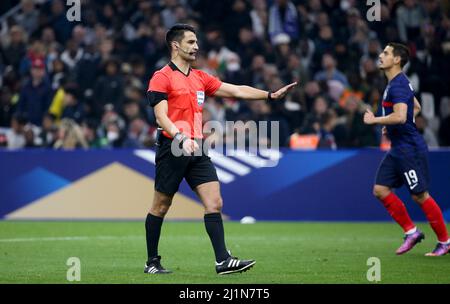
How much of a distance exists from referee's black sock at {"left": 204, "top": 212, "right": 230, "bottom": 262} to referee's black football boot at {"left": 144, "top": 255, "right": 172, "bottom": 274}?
606 millimetres

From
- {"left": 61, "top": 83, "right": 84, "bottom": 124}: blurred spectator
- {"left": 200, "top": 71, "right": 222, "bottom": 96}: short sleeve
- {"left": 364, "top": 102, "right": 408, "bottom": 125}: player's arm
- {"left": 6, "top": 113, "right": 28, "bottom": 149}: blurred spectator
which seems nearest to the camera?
{"left": 200, "top": 71, "right": 222, "bottom": 96}: short sleeve

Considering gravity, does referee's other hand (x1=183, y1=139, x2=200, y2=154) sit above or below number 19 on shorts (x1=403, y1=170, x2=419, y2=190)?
above

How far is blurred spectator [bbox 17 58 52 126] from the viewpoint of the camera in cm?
2158

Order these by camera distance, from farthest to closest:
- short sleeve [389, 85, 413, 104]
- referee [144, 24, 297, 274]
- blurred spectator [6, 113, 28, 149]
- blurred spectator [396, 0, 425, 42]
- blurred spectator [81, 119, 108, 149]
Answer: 1. blurred spectator [396, 0, 425, 42]
2. blurred spectator [6, 113, 28, 149]
3. blurred spectator [81, 119, 108, 149]
4. short sleeve [389, 85, 413, 104]
5. referee [144, 24, 297, 274]

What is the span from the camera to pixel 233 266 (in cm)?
995

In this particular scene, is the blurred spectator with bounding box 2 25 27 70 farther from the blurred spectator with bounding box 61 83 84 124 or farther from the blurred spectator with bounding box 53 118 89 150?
the blurred spectator with bounding box 53 118 89 150

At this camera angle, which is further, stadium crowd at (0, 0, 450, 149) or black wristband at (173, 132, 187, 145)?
stadium crowd at (0, 0, 450, 149)

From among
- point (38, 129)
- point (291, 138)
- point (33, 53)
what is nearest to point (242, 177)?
point (291, 138)

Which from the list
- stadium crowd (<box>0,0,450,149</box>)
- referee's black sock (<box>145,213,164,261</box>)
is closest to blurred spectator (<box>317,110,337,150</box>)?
stadium crowd (<box>0,0,450,149</box>)

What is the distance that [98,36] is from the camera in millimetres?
23078

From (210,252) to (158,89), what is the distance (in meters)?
3.07

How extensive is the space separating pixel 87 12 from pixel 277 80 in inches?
226

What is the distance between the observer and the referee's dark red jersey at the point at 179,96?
404 inches
